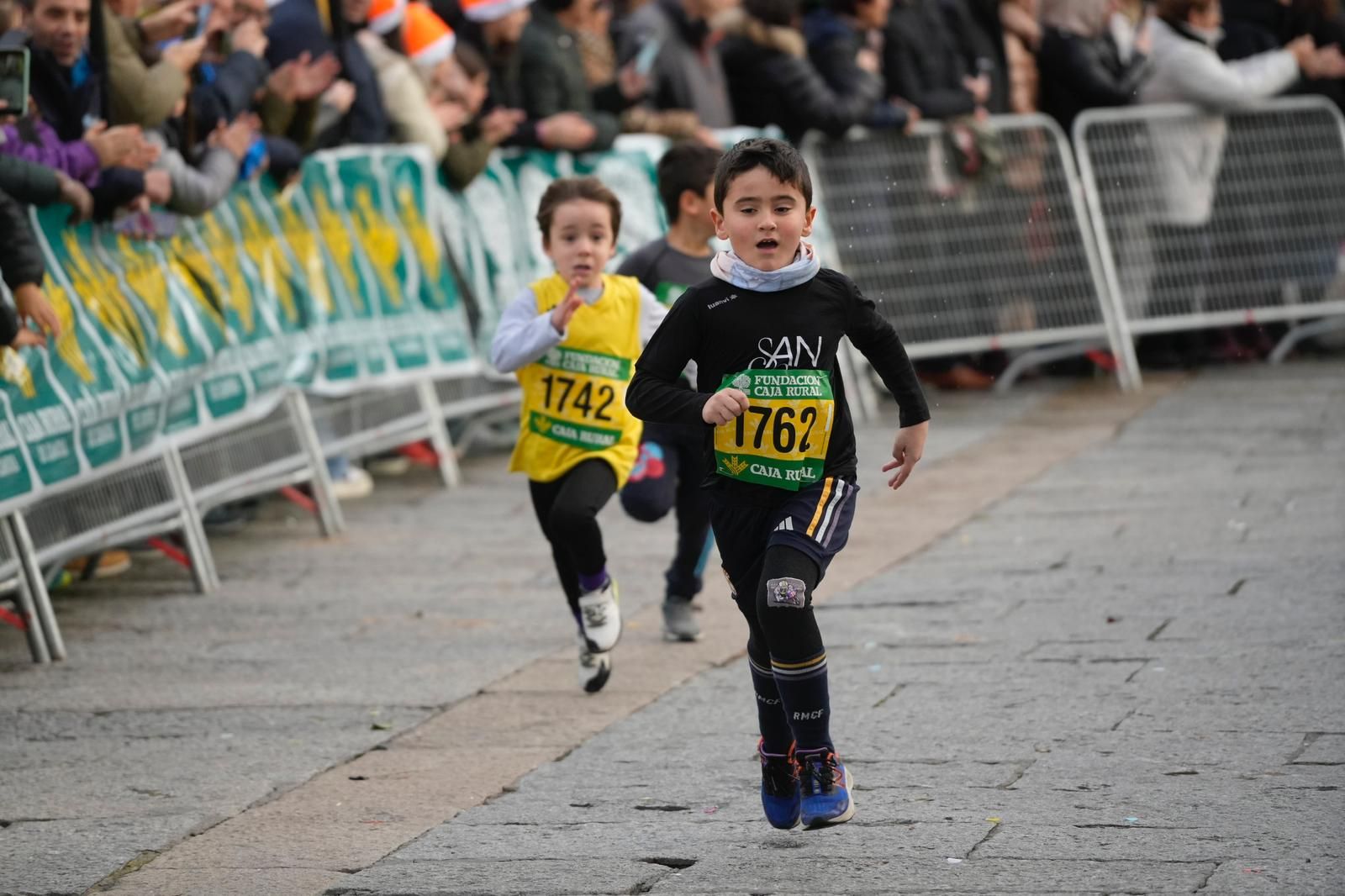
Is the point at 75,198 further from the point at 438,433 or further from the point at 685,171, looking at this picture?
the point at 438,433

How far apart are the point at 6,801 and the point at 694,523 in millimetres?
2627

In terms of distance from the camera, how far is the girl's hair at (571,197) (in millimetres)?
6598

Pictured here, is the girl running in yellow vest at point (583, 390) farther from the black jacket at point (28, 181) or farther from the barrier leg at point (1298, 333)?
Answer: the barrier leg at point (1298, 333)

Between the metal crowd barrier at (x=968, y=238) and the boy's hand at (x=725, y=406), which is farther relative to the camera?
the metal crowd barrier at (x=968, y=238)

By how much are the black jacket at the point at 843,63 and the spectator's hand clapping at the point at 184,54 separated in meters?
4.84

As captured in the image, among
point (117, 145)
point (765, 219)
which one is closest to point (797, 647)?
point (765, 219)

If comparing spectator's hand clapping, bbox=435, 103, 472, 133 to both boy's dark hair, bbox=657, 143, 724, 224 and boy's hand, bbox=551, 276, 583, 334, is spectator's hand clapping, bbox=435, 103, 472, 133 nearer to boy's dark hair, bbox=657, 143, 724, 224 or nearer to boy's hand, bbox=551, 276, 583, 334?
boy's dark hair, bbox=657, 143, 724, 224

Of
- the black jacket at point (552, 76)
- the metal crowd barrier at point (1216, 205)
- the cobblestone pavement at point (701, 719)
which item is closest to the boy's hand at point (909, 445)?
the cobblestone pavement at point (701, 719)

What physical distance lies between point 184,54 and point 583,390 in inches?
110

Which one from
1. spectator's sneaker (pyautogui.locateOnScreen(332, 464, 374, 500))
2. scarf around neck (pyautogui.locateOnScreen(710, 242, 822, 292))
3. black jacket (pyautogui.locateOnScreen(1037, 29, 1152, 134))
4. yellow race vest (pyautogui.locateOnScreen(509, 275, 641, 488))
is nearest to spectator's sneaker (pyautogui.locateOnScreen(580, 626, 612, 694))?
yellow race vest (pyautogui.locateOnScreen(509, 275, 641, 488))

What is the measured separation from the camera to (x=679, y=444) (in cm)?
730

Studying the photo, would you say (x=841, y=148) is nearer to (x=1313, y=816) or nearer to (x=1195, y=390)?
(x=1195, y=390)

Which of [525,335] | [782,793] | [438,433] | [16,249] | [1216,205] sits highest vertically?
[16,249]

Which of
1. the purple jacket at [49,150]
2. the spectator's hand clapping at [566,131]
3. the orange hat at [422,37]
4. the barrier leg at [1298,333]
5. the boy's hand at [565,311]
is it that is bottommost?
the barrier leg at [1298,333]
